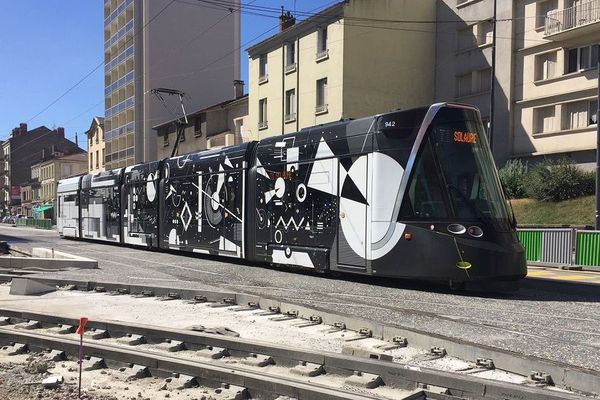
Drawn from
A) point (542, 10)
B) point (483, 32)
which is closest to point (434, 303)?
point (542, 10)

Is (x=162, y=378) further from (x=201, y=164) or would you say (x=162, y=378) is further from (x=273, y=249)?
(x=201, y=164)

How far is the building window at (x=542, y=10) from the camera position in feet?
98.9

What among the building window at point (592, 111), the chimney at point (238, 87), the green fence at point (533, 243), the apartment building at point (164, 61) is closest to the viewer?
the green fence at point (533, 243)

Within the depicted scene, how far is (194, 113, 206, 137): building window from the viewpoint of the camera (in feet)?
147

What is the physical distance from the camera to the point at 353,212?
11.9 metres

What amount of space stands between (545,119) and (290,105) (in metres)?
15.1

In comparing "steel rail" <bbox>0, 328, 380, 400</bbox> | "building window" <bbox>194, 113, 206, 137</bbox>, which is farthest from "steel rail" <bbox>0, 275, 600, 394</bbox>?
"building window" <bbox>194, 113, 206, 137</bbox>

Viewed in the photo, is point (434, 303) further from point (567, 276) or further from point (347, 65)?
point (347, 65)

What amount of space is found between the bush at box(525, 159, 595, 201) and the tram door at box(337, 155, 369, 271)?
18.3m

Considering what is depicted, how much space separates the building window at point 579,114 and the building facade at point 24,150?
3653 inches

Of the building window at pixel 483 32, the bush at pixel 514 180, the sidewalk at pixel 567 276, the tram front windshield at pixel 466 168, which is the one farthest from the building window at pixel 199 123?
the tram front windshield at pixel 466 168

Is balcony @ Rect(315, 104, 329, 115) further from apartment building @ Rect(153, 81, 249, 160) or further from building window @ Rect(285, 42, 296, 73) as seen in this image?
apartment building @ Rect(153, 81, 249, 160)

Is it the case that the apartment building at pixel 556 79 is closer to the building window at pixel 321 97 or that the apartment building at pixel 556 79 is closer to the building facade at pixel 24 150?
the building window at pixel 321 97

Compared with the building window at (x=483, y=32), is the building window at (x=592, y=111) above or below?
below
